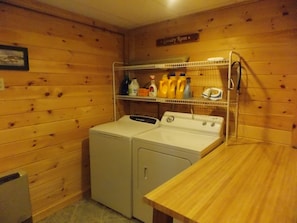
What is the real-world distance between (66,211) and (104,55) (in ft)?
5.82

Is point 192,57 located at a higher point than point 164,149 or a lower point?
higher

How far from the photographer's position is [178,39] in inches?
93.3

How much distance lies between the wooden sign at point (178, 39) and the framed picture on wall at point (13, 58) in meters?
1.40

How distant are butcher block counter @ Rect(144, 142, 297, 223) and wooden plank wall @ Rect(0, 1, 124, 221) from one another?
56.4 inches

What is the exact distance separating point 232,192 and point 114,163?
4.23 feet

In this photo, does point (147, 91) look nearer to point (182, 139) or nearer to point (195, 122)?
point (195, 122)

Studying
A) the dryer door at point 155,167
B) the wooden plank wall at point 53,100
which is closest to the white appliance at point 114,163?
the dryer door at point 155,167

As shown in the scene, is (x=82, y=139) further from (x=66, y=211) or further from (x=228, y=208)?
(x=228, y=208)

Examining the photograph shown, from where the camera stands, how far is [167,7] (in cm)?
204

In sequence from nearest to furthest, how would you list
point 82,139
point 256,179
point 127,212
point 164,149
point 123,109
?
point 256,179 → point 164,149 → point 127,212 → point 82,139 → point 123,109

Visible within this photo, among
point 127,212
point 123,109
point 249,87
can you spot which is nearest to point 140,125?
point 123,109

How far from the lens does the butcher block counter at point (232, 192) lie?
0.91 m

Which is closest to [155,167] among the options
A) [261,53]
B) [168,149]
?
[168,149]

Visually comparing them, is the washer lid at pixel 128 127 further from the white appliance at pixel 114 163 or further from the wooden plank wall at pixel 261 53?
the wooden plank wall at pixel 261 53
